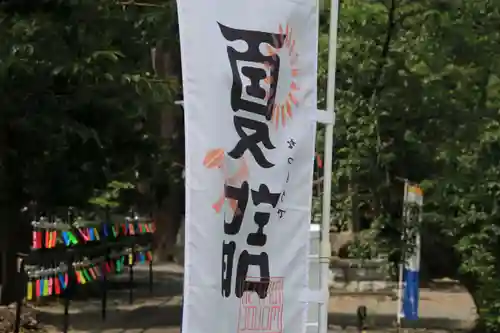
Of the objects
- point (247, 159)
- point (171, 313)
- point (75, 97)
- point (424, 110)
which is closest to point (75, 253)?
point (171, 313)

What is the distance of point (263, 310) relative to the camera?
4156 mm

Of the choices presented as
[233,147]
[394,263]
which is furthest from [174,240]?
[233,147]

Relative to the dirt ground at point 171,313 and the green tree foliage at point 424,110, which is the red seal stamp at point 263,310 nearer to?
the green tree foliage at point 424,110

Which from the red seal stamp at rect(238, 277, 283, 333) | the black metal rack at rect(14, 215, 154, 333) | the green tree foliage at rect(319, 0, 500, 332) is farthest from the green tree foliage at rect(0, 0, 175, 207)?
the red seal stamp at rect(238, 277, 283, 333)

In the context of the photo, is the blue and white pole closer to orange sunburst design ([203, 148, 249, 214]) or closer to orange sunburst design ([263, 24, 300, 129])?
orange sunburst design ([263, 24, 300, 129])

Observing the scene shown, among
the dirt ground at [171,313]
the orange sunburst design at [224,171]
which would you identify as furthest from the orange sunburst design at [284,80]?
the dirt ground at [171,313]

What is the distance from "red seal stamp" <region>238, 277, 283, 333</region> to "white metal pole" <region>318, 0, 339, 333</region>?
1.98 feet

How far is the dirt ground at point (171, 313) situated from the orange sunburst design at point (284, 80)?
7284 millimetres

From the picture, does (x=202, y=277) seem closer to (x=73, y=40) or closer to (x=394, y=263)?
(x=73, y=40)

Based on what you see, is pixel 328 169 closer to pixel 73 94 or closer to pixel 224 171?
pixel 224 171

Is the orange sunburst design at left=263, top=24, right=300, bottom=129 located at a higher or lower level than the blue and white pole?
higher

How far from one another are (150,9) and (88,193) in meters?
2.02

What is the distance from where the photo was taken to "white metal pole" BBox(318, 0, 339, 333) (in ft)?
15.8

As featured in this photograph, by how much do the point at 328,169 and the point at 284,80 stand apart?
2.51 feet
